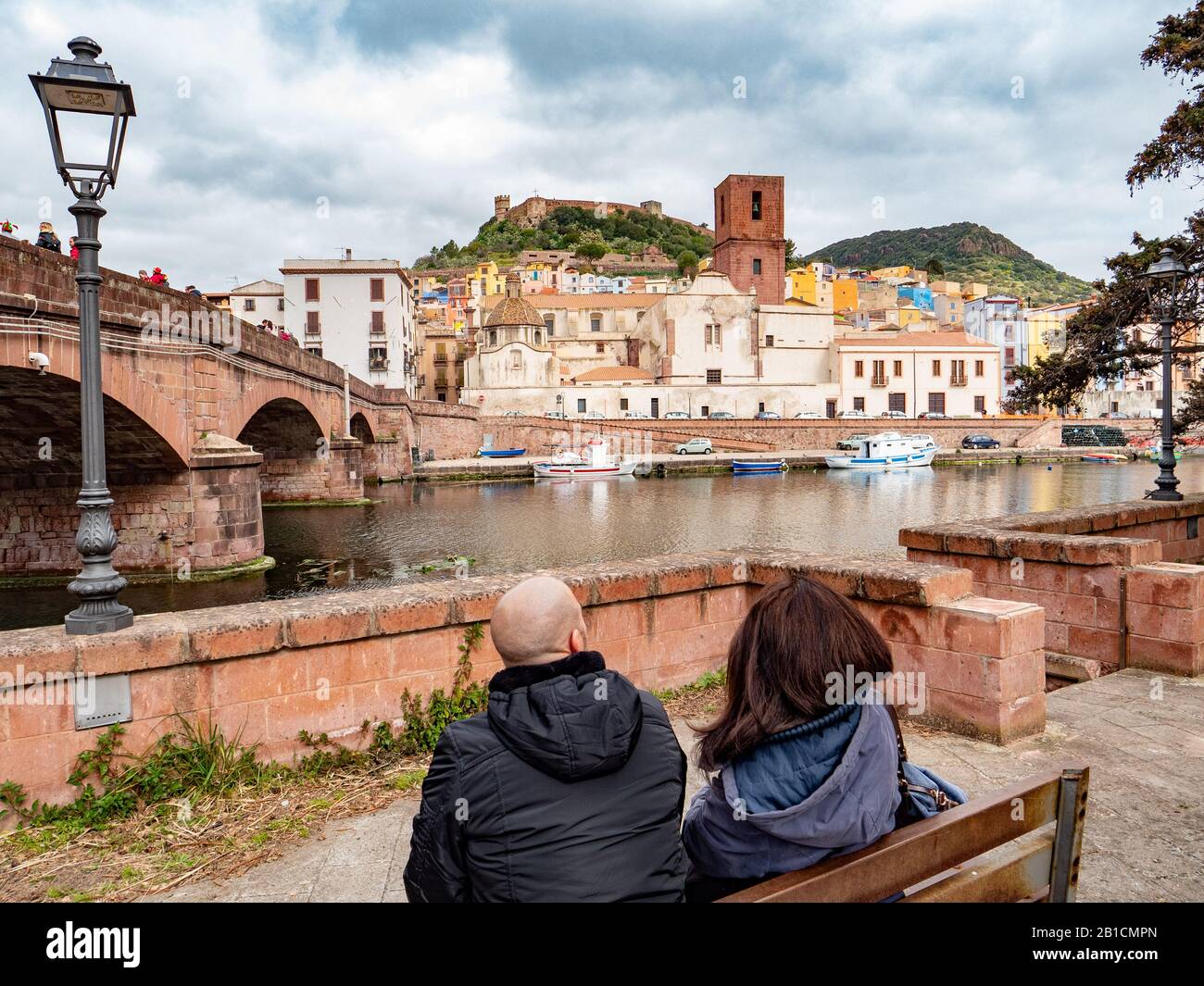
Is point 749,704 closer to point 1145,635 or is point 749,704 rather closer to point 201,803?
point 201,803

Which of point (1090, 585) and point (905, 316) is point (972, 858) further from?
point (905, 316)

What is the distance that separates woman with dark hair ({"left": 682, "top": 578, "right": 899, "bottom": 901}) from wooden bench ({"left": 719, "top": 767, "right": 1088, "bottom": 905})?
0.25ft

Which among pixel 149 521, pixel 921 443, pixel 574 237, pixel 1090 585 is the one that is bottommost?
pixel 149 521

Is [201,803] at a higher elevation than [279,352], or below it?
below

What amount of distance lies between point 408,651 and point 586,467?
4261 centimetres

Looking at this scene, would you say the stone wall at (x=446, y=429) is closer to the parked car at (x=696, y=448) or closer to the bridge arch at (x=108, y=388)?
the parked car at (x=696, y=448)

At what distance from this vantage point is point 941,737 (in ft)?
16.5

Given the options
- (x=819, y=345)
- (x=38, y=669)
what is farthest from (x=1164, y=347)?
(x=819, y=345)

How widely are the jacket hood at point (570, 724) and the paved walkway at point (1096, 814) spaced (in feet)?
6.05

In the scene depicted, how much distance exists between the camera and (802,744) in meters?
2.21

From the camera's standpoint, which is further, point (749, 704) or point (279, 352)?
point (279, 352)

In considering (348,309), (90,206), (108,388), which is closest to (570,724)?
(90,206)
